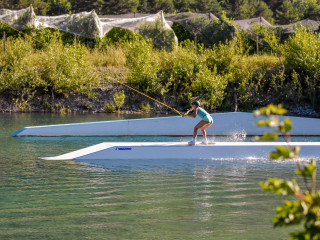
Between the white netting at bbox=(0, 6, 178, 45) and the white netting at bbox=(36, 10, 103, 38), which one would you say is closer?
the white netting at bbox=(0, 6, 178, 45)

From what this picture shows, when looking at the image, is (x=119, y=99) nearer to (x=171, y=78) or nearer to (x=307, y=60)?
(x=171, y=78)

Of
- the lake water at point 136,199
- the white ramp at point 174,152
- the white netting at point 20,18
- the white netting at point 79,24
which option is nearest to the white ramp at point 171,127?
the lake water at point 136,199

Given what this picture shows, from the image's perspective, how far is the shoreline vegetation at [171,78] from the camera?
80.6ft

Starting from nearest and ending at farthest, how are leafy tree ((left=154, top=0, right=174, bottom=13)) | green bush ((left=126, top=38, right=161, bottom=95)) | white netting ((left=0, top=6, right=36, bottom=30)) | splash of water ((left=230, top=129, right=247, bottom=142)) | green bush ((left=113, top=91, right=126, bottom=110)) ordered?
splash of water ((left=230, top=129, right=247, bottom=142)), green bush ((left=113, top=91, right=126, bottom=110)), green bush ((left=126, top=38, right=161, bottom=95)), white netting ((left=0, top=6, right=36, bottom=30)), leafy tree ((left=154, top=0, right=174, bottom=13))

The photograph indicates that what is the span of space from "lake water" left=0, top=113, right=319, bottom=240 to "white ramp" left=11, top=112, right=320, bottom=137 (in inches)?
138

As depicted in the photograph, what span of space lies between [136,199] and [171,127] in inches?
367

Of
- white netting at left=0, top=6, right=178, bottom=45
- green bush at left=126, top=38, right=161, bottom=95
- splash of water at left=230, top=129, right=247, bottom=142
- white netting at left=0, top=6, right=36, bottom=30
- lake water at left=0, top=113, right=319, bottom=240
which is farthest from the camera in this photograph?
white netting at left=0, top=6, right=36, bottom=30

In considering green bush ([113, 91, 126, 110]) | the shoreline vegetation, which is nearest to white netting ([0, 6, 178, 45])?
the shoreline vegetation

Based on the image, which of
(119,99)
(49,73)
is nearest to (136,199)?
(119,99)

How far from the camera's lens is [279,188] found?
227 centimetres

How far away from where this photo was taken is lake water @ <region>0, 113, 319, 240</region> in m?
6.51

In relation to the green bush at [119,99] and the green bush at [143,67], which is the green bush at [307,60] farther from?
the green bush at [119,99]

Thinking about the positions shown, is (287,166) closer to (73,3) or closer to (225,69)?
(225,69)

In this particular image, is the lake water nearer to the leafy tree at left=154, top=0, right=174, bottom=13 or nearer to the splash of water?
the splash of water
